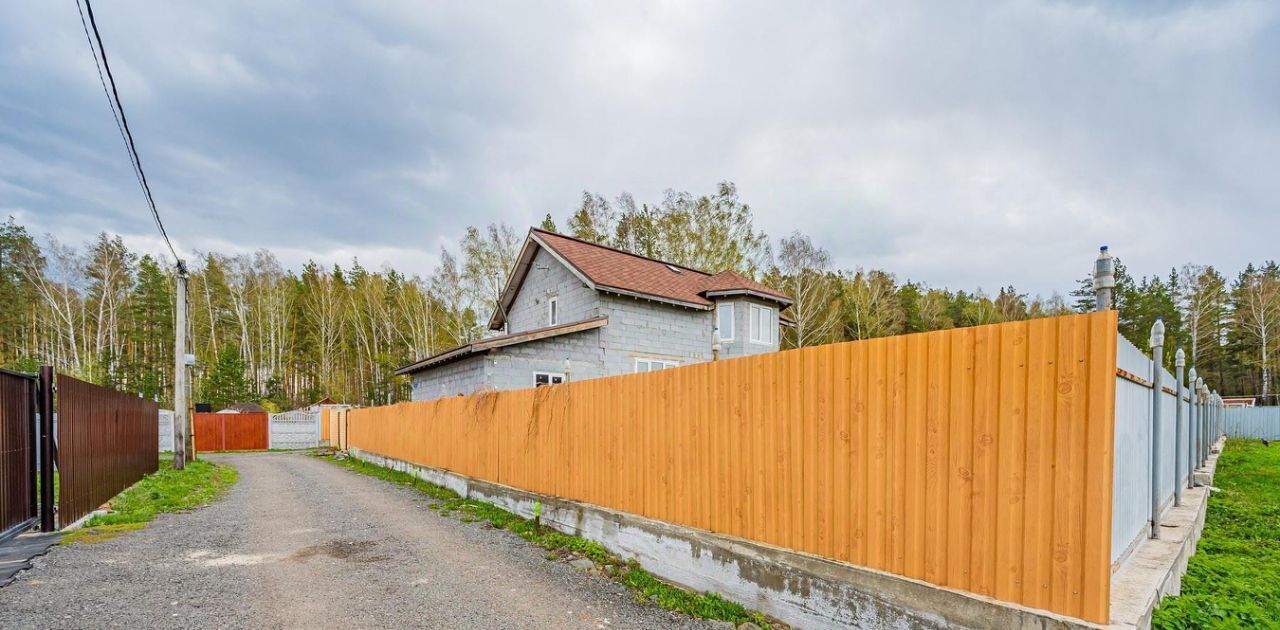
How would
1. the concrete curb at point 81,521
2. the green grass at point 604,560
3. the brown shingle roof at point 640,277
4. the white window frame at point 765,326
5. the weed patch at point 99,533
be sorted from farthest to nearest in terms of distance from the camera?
the white window frame at point 765,326 < the brown shingle roof at point 640,277 < the concrete curb at point 81,521 < the weed patch at point 99,533 < the green grass at point 604,560

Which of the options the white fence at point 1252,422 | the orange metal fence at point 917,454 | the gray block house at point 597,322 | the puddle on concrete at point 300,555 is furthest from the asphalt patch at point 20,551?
the white fence at point 1252,422

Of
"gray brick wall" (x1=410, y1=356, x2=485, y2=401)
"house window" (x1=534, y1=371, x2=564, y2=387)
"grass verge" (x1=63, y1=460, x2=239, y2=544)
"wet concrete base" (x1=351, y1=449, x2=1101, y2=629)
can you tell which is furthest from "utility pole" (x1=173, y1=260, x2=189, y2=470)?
"wet concrete base" (x1=351, y1=449, x2=1101, y2=629)

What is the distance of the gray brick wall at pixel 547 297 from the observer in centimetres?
1664

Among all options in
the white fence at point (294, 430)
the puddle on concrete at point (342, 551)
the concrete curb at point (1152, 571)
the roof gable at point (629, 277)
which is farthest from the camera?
the white fence at point (294, 430)

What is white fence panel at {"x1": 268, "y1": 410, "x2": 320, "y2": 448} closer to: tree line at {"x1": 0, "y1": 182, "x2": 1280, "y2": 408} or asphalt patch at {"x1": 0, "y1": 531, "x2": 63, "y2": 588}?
tree line at {"x1": 0, "y1": 182, "x2": 1280, "y2": 408}

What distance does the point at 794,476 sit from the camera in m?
4.05

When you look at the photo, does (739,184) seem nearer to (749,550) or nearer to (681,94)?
(681,94)

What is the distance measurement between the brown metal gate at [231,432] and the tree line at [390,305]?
6975 mm

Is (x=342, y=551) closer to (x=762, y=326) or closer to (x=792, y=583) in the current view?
(x=792, y=583)

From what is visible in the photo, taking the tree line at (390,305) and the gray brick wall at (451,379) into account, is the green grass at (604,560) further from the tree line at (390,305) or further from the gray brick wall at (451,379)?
the tree line at (390,305)

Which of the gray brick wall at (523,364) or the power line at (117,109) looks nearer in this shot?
the power line at (117,109)

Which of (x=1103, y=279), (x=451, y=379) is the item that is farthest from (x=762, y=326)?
(x=1103, y=279)

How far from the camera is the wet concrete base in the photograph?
2977 mm

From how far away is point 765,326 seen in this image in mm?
18953
